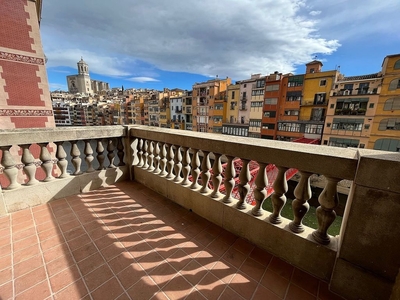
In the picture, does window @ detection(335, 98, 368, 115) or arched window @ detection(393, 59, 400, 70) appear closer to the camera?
arched window @ detection(393, 59, 400, 70)

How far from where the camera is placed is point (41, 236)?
2.25 metres

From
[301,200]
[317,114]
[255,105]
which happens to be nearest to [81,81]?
[255,105]

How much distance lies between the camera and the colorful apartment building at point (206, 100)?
35.8 m

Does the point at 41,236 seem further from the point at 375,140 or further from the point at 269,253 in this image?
the point at 375,140

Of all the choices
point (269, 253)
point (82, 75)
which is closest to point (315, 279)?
point (269, 253)

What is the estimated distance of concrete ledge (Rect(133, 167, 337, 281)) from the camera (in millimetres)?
1736

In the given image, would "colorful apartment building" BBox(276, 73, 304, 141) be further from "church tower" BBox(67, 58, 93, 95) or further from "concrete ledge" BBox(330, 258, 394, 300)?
"church tower" BBox(67, 58, 93, 95)

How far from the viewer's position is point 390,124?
20.2 m

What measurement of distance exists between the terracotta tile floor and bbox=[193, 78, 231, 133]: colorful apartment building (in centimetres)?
3390

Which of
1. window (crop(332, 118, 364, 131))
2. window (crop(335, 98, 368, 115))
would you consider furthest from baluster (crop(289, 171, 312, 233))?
window (crop(335, 98, 368, 115))

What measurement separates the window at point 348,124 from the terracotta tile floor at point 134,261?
2819 centimetres

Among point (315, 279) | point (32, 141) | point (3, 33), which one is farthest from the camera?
point (3, 33)

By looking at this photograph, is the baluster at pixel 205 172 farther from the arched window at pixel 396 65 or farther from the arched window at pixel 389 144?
the arched window at pixel 396 65

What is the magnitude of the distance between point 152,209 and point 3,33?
10364 millimetres
